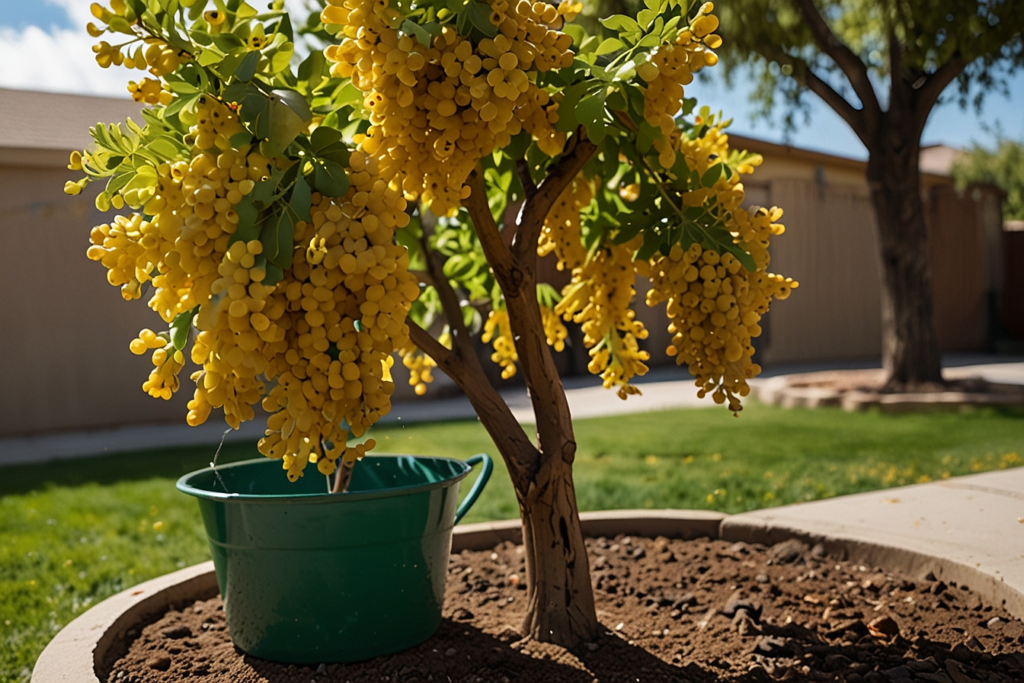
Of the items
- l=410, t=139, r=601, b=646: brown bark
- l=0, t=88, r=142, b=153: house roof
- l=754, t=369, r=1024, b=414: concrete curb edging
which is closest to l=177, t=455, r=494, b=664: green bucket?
l=410, t=139, r=601, b=646: brown bark

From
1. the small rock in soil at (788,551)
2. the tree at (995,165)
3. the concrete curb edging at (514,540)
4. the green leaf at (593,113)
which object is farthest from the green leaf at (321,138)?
the tree at (995,165)

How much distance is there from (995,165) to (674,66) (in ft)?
57.2

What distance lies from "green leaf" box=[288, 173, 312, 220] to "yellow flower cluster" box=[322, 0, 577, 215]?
0.63ft

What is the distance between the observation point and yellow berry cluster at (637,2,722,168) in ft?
5.38

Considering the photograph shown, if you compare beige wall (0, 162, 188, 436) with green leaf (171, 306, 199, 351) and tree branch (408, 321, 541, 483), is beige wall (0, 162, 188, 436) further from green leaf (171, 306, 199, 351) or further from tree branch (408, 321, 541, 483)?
green leaf (171, 306, 199, 351)

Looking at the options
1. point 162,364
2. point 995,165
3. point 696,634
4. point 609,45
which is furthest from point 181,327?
point 995,165

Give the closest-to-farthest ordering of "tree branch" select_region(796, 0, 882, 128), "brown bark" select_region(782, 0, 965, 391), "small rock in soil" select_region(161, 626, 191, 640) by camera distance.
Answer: "small rock in soil" select_region(161, 626, 191, 640) → "tree branch" select_region(796, 0, 882, 128) → "brown bark" select_region(782, 0, 965, 391)

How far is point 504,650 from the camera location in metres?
2.10

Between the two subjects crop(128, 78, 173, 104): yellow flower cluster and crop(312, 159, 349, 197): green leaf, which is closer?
crop(312, 159, 349, 197): green leaf

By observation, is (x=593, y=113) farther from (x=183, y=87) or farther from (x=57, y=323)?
(x=57, y=323)

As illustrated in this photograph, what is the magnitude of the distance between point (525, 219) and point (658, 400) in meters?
7.31

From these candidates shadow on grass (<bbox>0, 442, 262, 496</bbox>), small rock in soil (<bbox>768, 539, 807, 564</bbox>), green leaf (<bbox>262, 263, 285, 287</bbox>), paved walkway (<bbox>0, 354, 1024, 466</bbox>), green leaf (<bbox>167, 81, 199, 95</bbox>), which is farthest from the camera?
paved walkway (<bbox>0, 354, 1024, 466</bbox>)

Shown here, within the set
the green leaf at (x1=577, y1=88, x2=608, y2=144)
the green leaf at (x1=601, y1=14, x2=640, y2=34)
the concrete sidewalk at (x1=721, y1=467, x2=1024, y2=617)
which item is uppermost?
the green leaf at (x1=601, y1=14, x2=640, y2=34)

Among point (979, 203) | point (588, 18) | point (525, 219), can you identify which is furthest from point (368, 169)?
point (979, 203)
